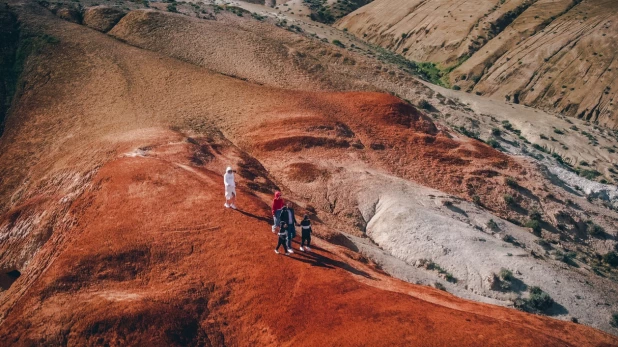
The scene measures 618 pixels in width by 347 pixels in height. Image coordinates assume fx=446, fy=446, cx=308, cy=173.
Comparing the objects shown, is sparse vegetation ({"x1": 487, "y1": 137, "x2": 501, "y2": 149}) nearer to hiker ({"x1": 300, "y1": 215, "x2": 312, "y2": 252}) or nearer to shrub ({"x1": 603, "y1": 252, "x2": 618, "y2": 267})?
shrub ({"x1": 603, "y1": 252, "x2": 618, "y2": 267})

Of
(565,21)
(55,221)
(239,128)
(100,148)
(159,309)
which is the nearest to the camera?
(159,309)

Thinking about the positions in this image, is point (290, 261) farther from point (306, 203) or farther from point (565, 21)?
point (565, 21)

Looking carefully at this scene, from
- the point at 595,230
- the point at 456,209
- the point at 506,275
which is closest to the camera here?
the point at 506,275

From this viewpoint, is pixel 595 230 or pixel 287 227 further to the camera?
pixel 595 230

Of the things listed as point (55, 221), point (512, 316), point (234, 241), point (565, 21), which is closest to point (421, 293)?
point (512, 316)

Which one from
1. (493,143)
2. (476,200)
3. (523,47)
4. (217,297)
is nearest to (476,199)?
(476,200)

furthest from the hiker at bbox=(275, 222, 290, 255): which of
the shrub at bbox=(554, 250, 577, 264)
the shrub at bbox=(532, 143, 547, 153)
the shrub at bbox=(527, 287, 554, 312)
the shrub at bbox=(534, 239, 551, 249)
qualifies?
the shrub at bbox=(532, 143, 547, 153)

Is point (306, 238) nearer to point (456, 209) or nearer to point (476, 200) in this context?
point (456, 209)
